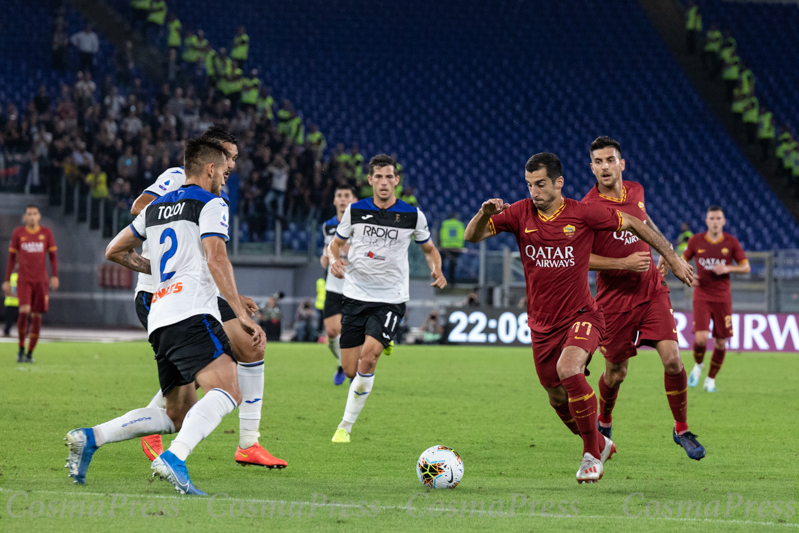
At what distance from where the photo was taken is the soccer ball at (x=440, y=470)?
529cm

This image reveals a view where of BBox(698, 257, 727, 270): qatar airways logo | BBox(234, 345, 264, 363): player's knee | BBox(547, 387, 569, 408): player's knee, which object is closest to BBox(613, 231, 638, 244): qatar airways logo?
BBox(547, 387, 569, 408): player's knee

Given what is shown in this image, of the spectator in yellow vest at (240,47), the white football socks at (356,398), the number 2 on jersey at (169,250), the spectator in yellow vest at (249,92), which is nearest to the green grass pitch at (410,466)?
the white football socks at (356,398)

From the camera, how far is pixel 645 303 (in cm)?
683

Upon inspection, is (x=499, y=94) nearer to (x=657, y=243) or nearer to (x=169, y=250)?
(x=657, y=243)

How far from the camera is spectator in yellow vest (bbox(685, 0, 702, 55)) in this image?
2959cm

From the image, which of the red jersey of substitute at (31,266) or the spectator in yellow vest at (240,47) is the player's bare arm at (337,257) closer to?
the red jersey of substitute at (31,266)

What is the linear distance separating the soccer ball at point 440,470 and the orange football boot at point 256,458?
38.6 inches

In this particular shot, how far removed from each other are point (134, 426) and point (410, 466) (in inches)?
74.0

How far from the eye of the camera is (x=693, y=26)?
2969 centimetres

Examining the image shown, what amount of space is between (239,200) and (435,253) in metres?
15.5

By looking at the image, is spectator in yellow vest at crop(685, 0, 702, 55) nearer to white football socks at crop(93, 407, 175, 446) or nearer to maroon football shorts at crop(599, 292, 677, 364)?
maroon football shorts at crop(599, 292, 677, 364)

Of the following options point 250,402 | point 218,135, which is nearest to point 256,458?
point 250,402

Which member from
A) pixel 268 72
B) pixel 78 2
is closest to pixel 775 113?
pixel 268 72

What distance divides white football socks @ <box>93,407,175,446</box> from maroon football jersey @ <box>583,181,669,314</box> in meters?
3.36
